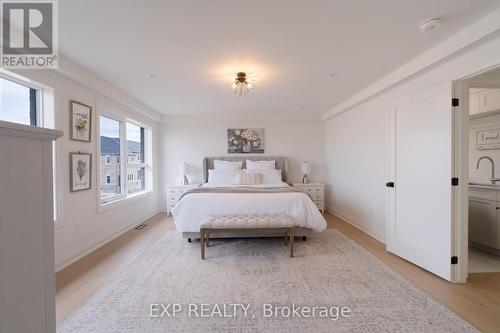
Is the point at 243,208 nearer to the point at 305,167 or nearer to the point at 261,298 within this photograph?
the point at 261,298

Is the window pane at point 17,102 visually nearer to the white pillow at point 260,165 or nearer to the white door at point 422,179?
the white pillow at point 260,165

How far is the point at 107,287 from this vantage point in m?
2.27

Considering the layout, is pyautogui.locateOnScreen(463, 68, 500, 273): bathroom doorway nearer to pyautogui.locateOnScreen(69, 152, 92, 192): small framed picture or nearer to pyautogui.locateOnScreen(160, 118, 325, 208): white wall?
pyautogui.locateOnScreen(160, 118, 325, 208): white wall

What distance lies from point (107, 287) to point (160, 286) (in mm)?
501

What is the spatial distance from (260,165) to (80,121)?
3.41m

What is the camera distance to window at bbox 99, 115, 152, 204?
3.78 metres

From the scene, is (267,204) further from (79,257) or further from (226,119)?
(226,119)

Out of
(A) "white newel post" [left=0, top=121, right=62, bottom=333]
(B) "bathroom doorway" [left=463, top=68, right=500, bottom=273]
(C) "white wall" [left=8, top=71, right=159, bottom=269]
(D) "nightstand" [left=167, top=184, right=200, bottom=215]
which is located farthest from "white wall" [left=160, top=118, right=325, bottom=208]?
(A) "white newel post" [left=0, top=121, right=62, bottom=333]

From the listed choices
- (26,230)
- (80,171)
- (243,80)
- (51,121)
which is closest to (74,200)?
(80,171)

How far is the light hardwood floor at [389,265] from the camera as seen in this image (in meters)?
1.92

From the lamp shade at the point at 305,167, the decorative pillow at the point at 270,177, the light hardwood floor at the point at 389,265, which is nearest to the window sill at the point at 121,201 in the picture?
the light hardwood floor at the point at 389,265

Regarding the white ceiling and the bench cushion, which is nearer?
the white ceiling

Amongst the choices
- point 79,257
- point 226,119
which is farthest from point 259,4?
point 226,119

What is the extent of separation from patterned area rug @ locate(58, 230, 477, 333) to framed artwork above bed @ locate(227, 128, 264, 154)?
119 inches
